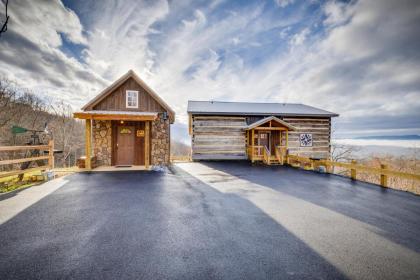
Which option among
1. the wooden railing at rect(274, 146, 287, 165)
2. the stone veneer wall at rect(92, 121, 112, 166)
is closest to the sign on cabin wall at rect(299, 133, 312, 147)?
the wooden railing at rect(274, 146, 287, 165)

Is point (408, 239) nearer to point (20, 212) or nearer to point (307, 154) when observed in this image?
point (20, 212)

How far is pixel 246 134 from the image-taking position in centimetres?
1501

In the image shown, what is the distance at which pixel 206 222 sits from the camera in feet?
12.3

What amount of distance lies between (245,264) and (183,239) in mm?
1177

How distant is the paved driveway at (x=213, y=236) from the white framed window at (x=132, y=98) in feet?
23.1

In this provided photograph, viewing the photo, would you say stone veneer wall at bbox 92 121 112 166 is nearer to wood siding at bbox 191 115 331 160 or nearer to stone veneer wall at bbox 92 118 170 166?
stone veneer wall at bbox 92 118 170 166

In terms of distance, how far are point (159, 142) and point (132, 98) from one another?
3.48 m

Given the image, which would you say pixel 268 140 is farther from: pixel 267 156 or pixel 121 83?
pixel 121 83

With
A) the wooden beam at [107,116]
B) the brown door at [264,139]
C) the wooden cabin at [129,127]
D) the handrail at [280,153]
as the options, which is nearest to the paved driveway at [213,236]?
the wooden beam at [107,116]

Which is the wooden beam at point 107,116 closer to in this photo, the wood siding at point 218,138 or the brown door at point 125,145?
the brown door at point 125,145

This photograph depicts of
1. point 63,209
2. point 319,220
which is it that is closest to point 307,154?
point 319,220

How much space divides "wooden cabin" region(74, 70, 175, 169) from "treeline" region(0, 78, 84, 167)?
2.75m

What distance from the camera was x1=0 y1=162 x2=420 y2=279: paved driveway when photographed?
2355 millimetres

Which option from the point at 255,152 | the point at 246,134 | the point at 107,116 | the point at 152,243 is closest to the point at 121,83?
the point at 107,116
